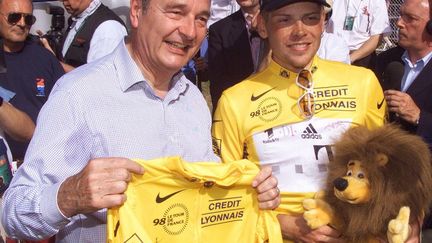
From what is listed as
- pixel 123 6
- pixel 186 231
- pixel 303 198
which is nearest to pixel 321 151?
pixel 303 198

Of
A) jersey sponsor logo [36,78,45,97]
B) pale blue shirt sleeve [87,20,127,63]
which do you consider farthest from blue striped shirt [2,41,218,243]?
jersey sponsor logo [36,78,45,97]

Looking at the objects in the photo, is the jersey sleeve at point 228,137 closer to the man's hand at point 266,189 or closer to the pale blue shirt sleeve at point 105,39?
the man's hand at point 266,189

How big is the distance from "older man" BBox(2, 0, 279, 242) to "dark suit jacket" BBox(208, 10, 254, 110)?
225 cm

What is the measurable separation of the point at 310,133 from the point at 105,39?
2.44 meters

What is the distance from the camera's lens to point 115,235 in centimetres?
207

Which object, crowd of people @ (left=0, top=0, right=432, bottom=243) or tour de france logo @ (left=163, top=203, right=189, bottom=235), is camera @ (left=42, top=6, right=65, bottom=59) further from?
tour de france logo @ (left=163, top=203, right=189, bottom=235)

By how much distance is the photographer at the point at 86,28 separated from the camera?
483cm

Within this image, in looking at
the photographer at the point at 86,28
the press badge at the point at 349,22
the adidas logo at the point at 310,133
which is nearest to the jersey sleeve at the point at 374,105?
the adidas logo at the point at 310,133

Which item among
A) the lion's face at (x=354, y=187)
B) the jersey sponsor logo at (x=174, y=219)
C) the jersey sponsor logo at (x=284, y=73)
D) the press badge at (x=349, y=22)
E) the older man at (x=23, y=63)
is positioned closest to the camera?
the jersey sponsor logo at (x=174, y=219)

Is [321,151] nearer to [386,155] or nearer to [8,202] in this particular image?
[386,155]

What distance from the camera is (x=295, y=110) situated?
9.35ft

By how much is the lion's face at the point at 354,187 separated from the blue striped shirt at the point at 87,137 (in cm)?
61

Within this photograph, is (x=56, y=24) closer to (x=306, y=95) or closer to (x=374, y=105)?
(x=306, y=95)

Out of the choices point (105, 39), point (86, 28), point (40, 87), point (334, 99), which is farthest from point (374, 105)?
point (86, 28)
